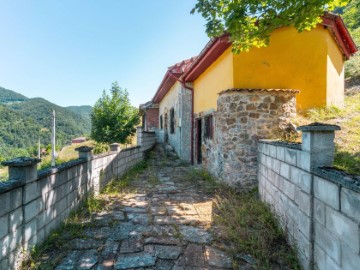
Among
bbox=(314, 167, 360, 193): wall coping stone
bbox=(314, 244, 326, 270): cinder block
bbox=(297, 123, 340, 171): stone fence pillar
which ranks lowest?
bbox=(314, 244, 326, 270): cinder block

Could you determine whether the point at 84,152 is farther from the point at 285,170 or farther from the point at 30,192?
the point at 285,170

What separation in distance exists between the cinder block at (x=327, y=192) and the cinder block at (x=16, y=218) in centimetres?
310

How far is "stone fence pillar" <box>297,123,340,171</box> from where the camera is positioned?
2.41 meters

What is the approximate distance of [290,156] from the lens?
319cm

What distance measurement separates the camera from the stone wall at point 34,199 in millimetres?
2316

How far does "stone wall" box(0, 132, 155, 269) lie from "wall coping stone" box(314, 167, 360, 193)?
300 cm

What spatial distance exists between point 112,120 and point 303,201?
1412cm

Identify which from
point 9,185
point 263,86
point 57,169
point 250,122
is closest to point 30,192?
point 9,185

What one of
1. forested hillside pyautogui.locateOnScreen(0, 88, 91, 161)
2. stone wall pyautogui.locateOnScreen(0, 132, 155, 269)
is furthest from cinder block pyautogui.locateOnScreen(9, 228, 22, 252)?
forested hillside pyautogui.locateOnScreen(0, 88, 91, 161)

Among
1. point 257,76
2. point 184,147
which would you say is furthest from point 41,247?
point 184,147

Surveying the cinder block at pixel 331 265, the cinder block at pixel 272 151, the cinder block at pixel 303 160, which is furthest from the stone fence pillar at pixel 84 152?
the cinder block at pixel 331 265

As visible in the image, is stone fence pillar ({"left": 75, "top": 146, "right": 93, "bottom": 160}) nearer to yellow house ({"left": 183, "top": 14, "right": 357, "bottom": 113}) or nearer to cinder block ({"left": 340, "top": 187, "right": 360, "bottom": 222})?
yellow house ({"left": 183, "top": 14, "right": 357, "bottom": 113})

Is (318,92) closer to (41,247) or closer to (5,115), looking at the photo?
(41,247)

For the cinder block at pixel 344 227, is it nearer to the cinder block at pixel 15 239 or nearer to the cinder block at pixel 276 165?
the cinder block at pixel 276 165
